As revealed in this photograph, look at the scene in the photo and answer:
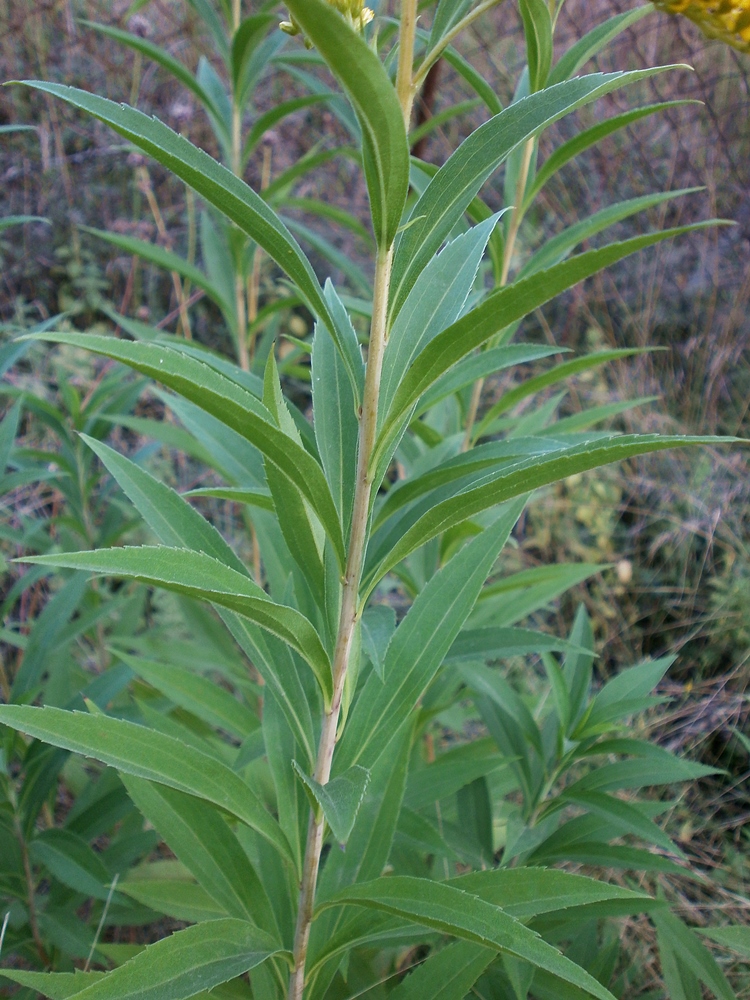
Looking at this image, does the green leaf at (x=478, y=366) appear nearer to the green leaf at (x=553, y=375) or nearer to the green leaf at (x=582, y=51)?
the green leaf at (x=553, y=375)

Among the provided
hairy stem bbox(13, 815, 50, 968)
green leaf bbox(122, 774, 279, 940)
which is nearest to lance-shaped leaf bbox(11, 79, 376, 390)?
green leaf bbox(122, 774, 279, 940)

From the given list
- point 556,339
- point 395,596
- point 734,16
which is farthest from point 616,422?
point 734,16

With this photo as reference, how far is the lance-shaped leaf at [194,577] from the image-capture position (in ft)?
1.67

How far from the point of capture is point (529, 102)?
521mm

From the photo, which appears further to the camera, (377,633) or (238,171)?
(238,171)

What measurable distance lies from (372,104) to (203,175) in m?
0.11

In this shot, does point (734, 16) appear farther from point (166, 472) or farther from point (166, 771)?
point (166, 472)

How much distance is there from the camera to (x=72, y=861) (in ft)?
3.35

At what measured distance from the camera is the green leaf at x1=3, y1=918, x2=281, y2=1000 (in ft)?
1.91

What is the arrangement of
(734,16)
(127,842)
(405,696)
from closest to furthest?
(734,16) < (405,696) < (127,842)

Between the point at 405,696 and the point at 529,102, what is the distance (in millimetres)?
509

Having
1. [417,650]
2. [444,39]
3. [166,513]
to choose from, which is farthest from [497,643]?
[444,39]

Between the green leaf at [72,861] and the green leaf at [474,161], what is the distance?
83cm

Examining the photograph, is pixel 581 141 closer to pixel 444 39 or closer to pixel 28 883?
pixel 444 39
